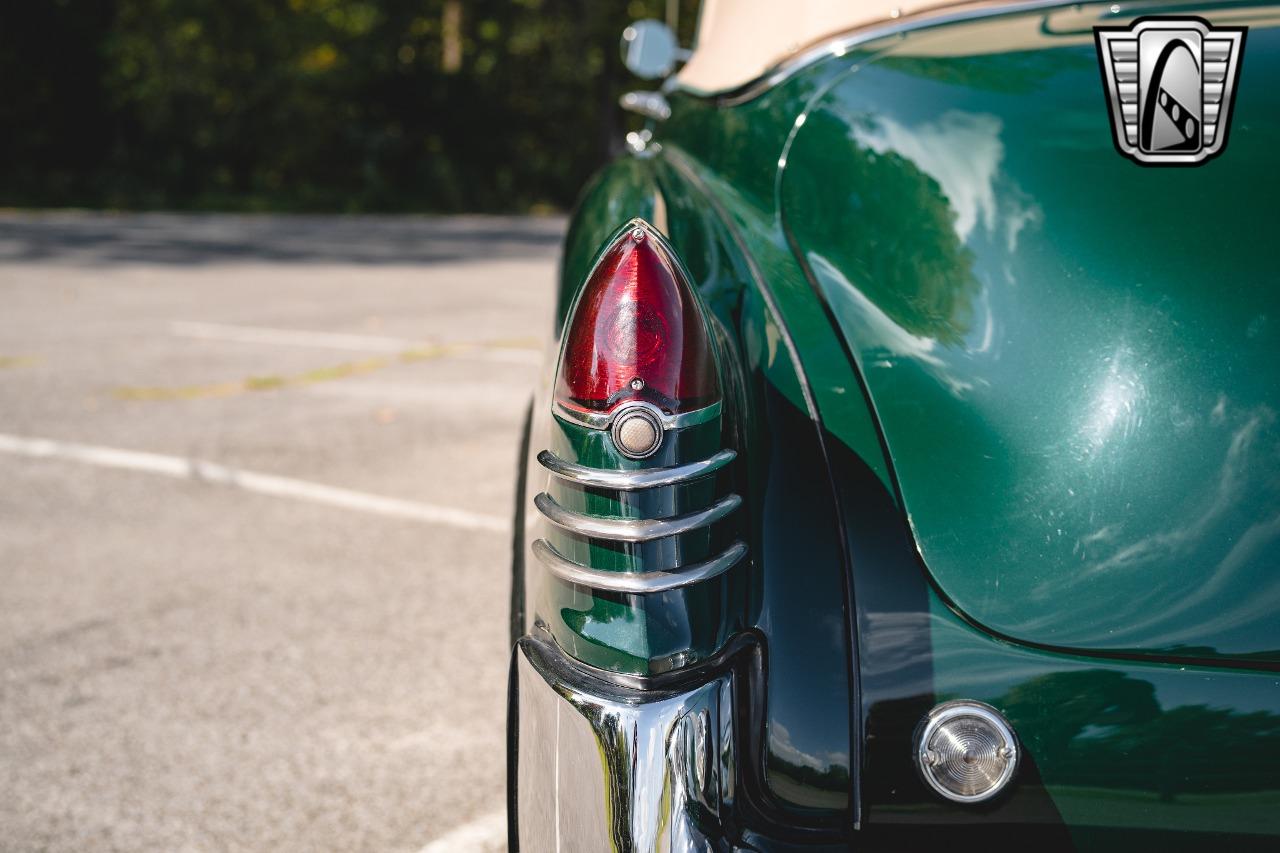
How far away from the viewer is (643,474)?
1.40m

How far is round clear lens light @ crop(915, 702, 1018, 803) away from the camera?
4.59 feet

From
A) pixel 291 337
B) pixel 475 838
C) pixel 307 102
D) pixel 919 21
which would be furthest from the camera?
pixel 307 102

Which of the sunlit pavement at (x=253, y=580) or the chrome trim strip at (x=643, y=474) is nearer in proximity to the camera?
the chrome trim strip at (x=643, y=474)

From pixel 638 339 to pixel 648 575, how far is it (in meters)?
0.28

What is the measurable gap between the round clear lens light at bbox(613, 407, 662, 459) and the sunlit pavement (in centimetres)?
133

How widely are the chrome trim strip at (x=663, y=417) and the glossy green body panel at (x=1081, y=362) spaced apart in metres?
0.24

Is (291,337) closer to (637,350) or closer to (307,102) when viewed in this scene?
(637,350)

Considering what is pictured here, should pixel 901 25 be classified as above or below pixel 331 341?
above

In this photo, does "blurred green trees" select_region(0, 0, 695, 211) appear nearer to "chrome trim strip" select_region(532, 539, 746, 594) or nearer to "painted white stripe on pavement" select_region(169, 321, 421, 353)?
"painted white stripe on pavement" select_region(169, 321, 421, 353)

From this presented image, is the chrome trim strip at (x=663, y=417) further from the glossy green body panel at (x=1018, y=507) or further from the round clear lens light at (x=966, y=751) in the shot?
the round clear lens light at (x=966, y=751)

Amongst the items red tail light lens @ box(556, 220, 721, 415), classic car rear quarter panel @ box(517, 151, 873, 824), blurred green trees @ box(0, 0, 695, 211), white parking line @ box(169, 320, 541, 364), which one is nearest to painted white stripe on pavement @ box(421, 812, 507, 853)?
classic car rear quarter panel @ box(517, 151, 873, 824)

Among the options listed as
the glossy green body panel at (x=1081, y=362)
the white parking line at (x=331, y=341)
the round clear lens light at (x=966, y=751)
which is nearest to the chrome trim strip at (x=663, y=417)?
the glossy green body panel at (x=1081, y=362)

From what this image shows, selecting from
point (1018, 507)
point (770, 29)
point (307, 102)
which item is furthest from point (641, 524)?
point (307, 102)

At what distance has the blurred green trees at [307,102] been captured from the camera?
72.3ft
